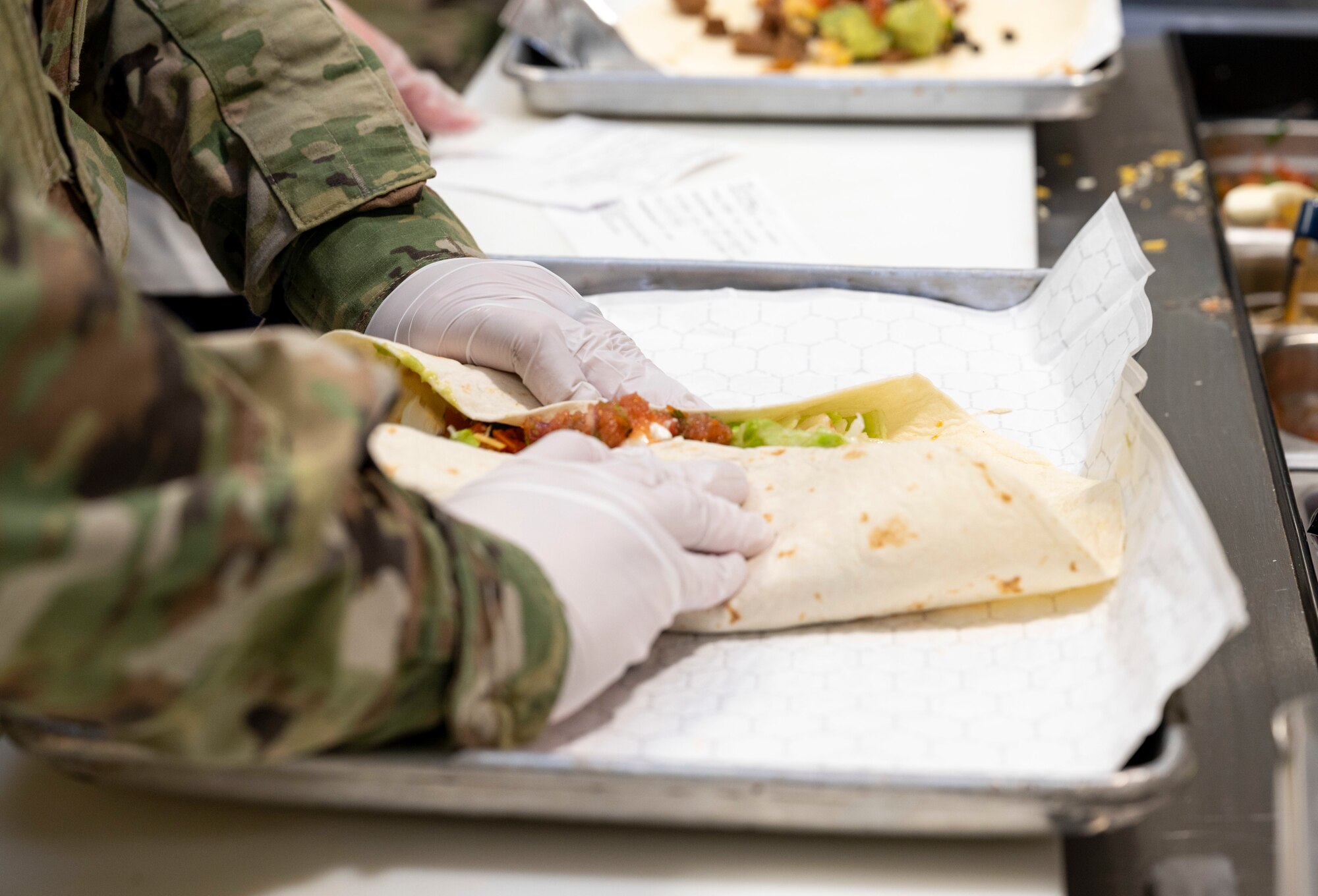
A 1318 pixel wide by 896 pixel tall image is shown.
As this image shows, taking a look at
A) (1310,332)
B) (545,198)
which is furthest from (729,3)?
(1310,332)

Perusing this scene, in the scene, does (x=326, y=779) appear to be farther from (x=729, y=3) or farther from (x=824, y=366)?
(x=729, y=3)

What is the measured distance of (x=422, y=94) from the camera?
2062 mm

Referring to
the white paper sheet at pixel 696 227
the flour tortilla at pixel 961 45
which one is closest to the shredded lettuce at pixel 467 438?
the white paper sheet at pixel 696 227

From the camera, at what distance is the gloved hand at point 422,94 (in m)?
2.04

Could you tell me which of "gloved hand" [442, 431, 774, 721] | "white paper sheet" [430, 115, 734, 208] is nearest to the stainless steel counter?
"gloved hand" [442, 431, 774, 721]

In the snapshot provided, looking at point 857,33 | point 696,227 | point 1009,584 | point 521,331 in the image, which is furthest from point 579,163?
point 1009,584

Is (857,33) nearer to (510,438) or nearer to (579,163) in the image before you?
(579,163)

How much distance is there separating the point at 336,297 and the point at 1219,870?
1.04m

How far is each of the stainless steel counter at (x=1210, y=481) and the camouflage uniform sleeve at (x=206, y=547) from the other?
1.75 ft

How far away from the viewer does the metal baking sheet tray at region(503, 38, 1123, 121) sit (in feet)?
6.58

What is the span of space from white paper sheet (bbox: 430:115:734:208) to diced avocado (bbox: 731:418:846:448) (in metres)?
0.78

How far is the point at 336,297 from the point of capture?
51.6 inches

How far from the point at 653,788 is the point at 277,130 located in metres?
0.90

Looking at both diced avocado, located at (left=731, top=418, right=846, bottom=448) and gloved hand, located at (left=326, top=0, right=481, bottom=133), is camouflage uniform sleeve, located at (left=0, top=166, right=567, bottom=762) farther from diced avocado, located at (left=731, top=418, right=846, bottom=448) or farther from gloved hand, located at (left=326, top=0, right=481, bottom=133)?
gloved hand, located at (left=326, top=0, right=481, bottom=133)
